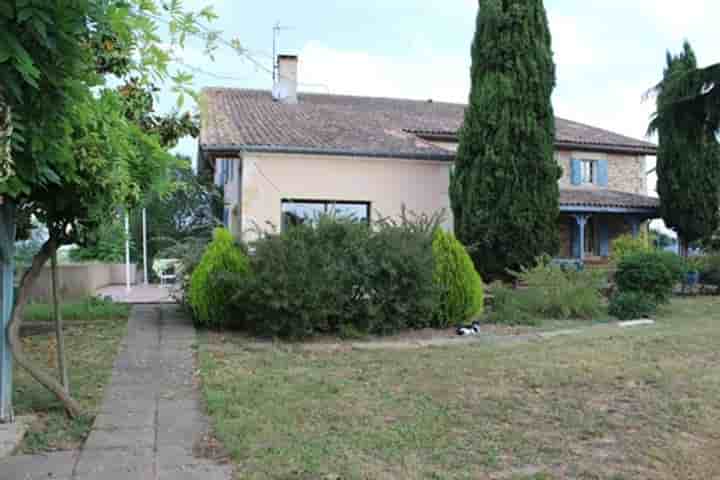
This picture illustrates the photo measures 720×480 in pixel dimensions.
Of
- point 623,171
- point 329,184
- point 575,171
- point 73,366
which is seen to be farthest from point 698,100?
point 73,366

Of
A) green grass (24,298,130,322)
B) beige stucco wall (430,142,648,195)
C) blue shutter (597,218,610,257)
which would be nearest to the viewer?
green grass (24,298,130,322)

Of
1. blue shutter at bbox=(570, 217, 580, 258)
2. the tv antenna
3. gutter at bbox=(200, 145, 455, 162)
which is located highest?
the tv antenna

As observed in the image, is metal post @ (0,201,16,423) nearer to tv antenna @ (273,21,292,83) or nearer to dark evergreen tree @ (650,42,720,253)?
tv antenna @ (273,21,292,83)

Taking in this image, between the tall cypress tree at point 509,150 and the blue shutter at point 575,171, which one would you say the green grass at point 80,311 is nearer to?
the tall cypress tree at point 509,150

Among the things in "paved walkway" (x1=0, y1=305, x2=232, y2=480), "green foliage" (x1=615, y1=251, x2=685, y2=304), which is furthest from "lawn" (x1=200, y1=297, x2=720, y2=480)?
"green foliage" (x1=615, y1=251, x2=685, y2=304)

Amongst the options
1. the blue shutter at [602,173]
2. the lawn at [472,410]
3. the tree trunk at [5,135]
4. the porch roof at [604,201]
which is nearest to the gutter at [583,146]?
the blue shutter at [602,173]

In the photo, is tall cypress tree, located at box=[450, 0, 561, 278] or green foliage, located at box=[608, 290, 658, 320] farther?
tall cypress tree, located at box=[450, 0, 561, 278]

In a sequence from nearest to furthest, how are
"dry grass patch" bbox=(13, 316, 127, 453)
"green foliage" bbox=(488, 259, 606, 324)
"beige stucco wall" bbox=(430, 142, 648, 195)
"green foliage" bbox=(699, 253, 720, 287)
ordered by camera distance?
"dry grass patch" bbox=(13, 316, 127, 453) < "green foliage" bbox=(488, 259, 606, 324) < "green foliage" bbox=(699, 253, 720, 287) < "beige stucco wall" bbox=(430, 142, 648, 195)

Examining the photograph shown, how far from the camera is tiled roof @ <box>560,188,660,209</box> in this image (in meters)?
19.5

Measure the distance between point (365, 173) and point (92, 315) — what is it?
7.48 m

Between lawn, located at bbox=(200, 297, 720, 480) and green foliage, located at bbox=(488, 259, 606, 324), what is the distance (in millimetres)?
3240

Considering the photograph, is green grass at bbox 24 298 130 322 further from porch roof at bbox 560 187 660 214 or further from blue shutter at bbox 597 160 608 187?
blue shutter at bbox 597 160 608 187

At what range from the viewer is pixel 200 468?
4020 mm

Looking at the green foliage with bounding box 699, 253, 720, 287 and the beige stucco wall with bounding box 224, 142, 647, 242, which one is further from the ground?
the beige stucco wall with bounding box 224, 142, 647, 242
